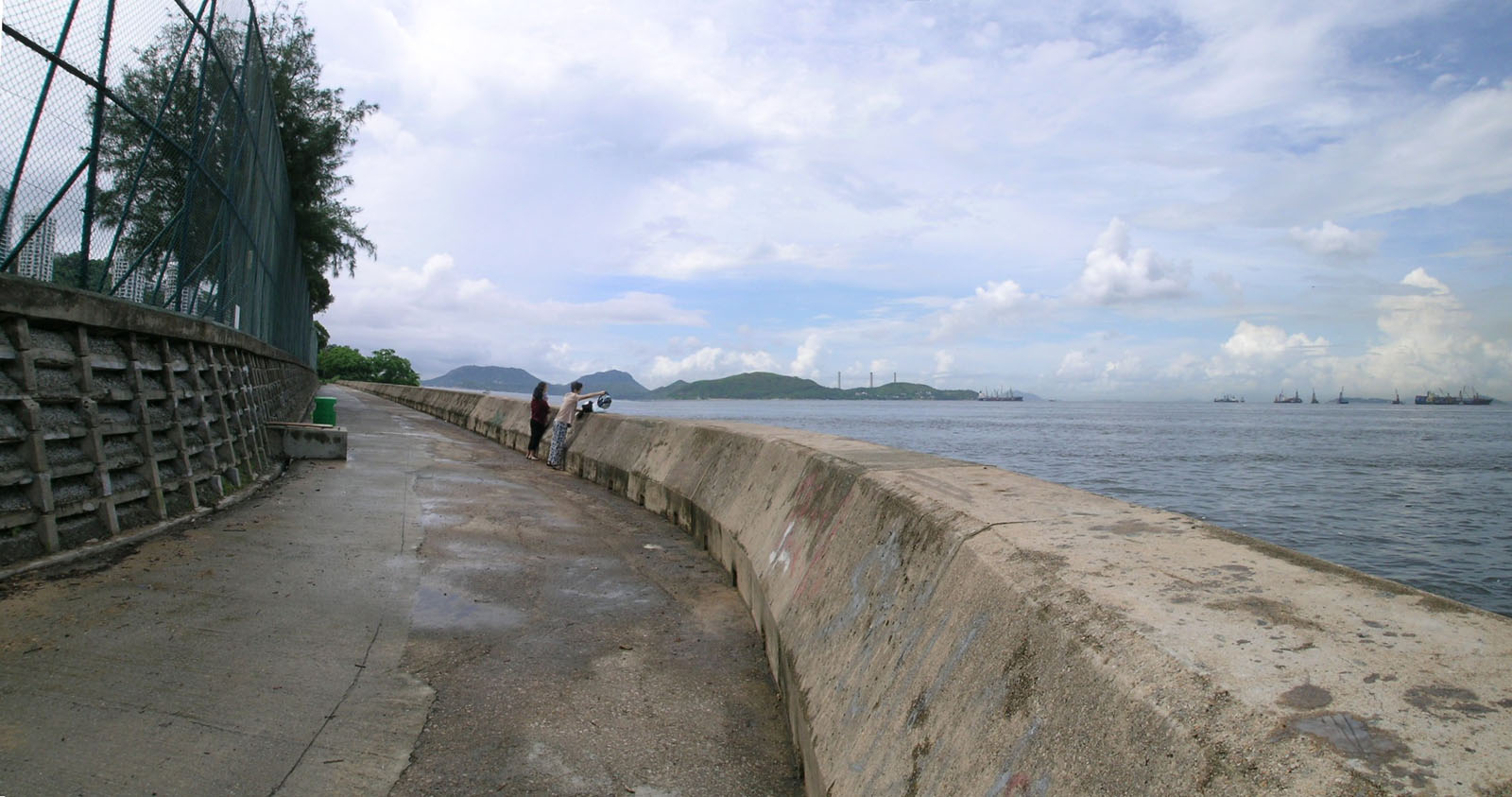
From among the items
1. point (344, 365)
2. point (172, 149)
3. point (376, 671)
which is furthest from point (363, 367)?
point (376, 671)

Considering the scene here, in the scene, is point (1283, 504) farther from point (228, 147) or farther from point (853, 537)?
point (228, 147)

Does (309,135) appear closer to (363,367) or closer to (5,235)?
(5,235)

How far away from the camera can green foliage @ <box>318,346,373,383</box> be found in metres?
95.2

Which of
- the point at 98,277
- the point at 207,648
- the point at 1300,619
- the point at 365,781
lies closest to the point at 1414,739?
the point at 1300,619

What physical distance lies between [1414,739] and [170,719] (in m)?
4.11

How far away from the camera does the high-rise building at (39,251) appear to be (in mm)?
5668

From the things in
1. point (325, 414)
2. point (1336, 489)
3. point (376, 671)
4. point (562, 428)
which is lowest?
point (1336, 489)

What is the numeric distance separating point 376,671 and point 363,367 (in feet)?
336

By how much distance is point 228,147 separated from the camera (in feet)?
34.2

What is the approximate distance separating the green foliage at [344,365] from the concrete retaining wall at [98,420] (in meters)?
92.9

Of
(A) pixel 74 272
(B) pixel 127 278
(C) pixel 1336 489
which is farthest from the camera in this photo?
(C) pixel 1336 489

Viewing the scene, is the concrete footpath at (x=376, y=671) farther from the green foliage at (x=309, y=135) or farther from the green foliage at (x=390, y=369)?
the green foliage at (x=390, y=369)

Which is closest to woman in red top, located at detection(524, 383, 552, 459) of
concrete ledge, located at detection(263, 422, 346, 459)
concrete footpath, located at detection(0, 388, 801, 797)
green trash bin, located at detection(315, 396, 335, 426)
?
green trash bin, located at detection(315, 396, 335, 426)

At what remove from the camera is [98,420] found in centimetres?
624
